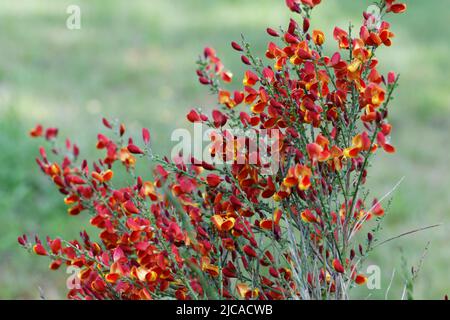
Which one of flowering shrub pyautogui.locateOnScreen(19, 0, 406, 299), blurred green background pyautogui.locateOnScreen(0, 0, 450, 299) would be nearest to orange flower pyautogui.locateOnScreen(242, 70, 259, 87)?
flowering shrub pyautogui.locateOnScreen(19, 0, 406, 299)

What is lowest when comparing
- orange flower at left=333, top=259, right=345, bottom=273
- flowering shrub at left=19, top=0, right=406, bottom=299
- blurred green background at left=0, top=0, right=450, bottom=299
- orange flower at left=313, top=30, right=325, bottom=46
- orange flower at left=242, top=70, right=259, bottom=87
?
orange flower at left=333, top=259, right=345, bottom=273

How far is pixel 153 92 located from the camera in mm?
5398

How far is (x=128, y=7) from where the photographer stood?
703cm

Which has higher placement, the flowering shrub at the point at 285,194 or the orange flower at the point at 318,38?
the orange flower at the point at 318,38

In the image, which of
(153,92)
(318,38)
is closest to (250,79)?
(318,38)

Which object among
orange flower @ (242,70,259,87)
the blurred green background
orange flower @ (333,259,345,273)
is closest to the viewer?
orange flower @ (333,259,345,273)

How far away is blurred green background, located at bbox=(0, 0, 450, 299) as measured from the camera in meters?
3.56

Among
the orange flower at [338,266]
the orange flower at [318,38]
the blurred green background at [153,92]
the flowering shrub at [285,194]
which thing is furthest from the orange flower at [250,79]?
the blurred green background at [153,92]

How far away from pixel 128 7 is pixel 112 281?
580 centimetres

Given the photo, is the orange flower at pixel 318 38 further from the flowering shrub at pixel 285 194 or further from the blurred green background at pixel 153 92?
the blurred green background at pixel 153 92

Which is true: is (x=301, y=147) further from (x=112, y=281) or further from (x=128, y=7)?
(x=128, y=7)

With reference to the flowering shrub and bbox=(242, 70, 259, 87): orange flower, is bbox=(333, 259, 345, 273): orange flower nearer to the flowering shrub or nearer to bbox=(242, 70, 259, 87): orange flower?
the flowering shrub

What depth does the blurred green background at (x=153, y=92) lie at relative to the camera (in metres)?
3.56
